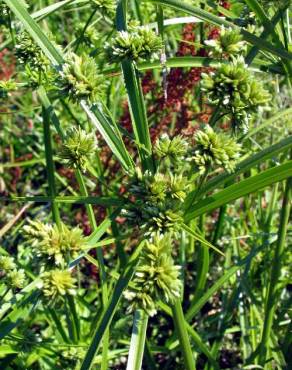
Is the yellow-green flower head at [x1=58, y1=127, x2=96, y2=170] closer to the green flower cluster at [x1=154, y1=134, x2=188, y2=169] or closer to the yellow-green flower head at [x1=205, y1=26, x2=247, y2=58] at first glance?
the green flower cluster at [x1=154, y1=134, x2=188, y2=169]

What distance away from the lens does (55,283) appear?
1024 mm

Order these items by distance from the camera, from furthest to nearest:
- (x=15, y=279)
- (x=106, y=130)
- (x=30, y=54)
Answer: (x=30, y=54) → (x=15, y=279) → (x=106, y=130)

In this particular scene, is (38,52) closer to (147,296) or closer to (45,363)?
(147,296)

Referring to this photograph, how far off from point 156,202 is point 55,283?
0.26 metres

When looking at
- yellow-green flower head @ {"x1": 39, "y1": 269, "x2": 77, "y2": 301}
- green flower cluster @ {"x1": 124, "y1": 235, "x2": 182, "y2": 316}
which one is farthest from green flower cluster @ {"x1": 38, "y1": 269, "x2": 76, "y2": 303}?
green flower cluster @ {"x1": 124, "y1": 235, "x2": 182, "y2": 316}

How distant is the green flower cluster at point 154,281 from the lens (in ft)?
3.25

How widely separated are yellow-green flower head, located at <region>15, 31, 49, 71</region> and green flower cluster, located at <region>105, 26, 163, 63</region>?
30 centimetres

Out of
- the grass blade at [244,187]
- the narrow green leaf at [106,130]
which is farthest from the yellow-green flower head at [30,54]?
the grass blade at [244,187]

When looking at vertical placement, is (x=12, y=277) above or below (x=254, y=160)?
below

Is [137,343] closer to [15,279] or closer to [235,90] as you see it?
[15,279]

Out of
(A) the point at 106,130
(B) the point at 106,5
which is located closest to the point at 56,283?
(A) the point at 106,130

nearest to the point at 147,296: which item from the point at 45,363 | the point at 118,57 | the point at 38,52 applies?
the point at 118,57

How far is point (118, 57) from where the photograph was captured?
4.10 feet

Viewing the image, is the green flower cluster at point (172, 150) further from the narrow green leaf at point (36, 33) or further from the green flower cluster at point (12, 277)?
the green flower cluster at point (12, 277)
